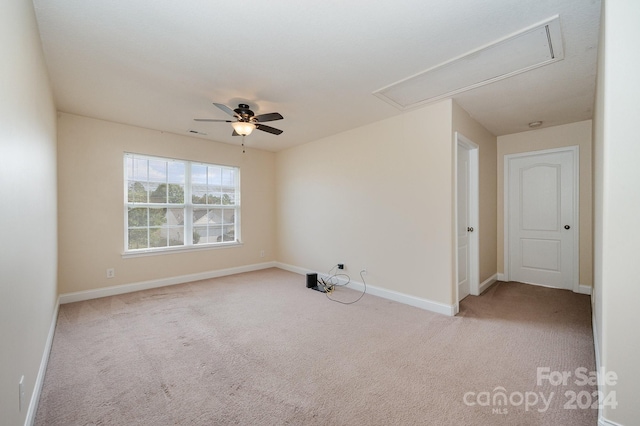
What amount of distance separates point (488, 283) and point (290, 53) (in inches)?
175

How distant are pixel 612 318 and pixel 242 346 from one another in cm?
264

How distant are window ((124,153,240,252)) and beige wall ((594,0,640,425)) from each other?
5116 mm

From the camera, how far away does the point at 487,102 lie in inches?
128

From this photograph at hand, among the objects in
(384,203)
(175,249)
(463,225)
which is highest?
(384,203)

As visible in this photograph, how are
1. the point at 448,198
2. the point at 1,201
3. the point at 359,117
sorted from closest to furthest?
the point at 1,201
the point at 448,198
the point at 359,117

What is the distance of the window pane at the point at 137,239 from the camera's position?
424cm

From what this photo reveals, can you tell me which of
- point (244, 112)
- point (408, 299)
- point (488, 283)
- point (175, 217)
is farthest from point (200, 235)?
point (488, 283)

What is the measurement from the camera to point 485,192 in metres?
4.26

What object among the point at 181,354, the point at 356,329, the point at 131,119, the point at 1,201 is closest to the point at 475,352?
the point at 356,329

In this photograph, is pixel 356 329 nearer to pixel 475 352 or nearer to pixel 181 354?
pixel 475 352

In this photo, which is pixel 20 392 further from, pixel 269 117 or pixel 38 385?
pixel 269 117

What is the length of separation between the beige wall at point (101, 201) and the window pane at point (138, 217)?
14 centimetres

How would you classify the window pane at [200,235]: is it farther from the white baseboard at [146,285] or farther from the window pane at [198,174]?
the window pane at [198,174]

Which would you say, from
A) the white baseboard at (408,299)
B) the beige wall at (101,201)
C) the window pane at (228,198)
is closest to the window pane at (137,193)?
the beige wall at (101,201)
